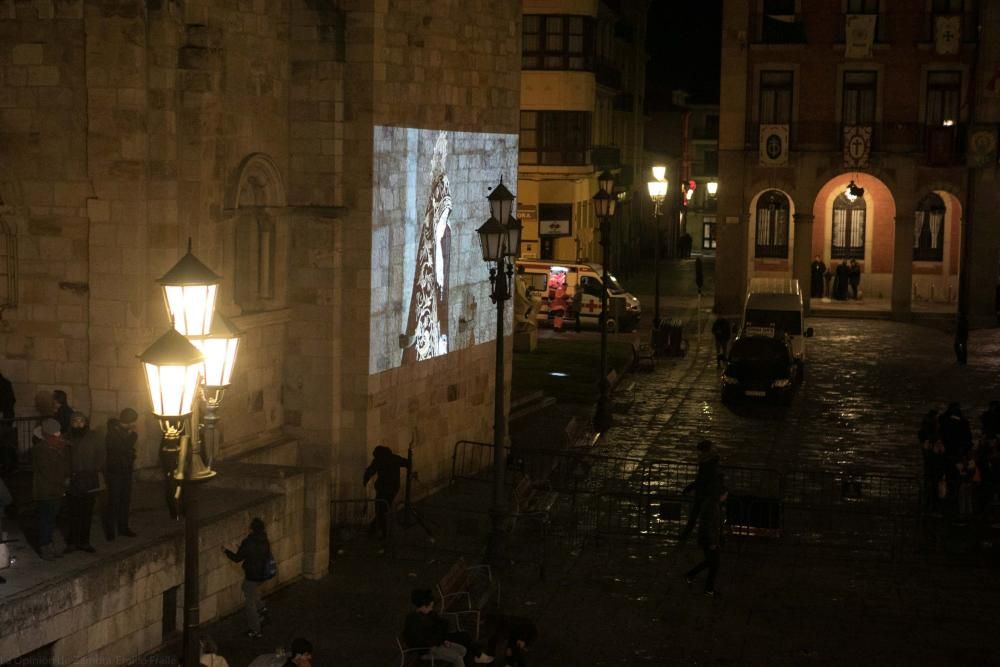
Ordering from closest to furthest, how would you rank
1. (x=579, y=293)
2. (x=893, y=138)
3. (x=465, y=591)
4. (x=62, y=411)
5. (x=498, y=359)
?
1. (x=465, y=591)
2. (x=62, y=411)
3. (x=498, y=359)
4. (x=579, y=293)
5. (x=893, y=138)

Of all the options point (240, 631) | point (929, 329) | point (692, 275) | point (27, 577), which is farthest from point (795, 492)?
point (692, 275)

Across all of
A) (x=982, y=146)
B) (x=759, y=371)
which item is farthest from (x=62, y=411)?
(x=982, y=146)

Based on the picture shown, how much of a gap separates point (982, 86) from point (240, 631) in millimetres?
39046

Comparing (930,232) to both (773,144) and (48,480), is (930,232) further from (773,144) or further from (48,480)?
(48,480)

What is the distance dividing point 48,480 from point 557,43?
41.7m

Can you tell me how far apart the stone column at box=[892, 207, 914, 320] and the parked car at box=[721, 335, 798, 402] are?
17.3m

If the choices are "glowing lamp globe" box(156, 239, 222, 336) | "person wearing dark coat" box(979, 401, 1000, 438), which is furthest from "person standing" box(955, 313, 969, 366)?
"glowing lamp globe" box(156, 239, 222, 336)

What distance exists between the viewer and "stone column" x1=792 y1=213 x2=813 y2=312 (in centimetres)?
5231

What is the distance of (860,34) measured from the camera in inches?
2021

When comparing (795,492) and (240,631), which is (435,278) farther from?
(240,631)

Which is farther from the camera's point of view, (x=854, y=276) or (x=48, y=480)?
(x=854, y=276)

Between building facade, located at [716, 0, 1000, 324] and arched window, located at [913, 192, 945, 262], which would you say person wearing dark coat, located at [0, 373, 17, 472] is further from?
arched window, located at [913, 192, 945, 262]

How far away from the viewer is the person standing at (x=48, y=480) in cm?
1597

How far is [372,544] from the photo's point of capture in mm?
22016
